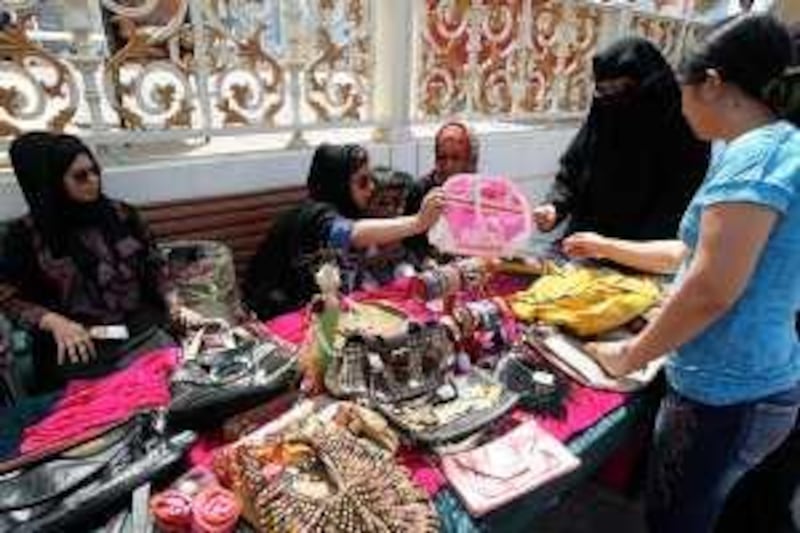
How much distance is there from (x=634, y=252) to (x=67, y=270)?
179 cm

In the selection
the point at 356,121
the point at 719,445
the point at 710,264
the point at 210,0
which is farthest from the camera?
the point at 356,121

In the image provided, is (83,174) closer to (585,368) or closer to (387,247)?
(387,247)

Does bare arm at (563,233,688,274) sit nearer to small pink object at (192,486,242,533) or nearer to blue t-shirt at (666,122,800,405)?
blue t-shirt at (666,122,800,405)

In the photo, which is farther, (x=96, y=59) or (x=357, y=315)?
(x=96, y=59)

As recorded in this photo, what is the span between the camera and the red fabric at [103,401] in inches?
61.2

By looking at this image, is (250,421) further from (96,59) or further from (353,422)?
(96,59)

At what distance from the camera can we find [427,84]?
11.0 ft

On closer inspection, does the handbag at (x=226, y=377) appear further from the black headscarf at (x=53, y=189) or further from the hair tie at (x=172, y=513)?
the black headscarf at (x=53, y=189)

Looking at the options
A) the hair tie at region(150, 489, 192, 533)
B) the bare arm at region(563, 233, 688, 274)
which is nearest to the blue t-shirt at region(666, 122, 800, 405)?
the bare arm at region(563, 233, 688, 274)

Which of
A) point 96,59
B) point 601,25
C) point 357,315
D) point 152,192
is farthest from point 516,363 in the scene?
point 601,25

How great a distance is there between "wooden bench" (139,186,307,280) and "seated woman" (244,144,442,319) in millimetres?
214

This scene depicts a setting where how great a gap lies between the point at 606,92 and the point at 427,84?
1.10m

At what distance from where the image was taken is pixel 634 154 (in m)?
2.58

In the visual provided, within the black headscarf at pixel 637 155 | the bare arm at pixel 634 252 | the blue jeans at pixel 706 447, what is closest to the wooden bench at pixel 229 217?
the black headscarf at pixel 637 155
